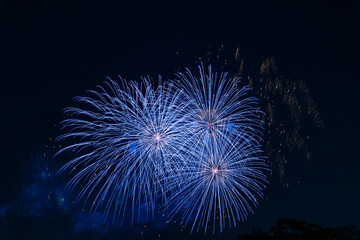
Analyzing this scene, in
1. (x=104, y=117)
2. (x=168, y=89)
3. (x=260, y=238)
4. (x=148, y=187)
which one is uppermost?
(x=168, y=89)

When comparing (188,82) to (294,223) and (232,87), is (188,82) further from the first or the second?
(294,223)

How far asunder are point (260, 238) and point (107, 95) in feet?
48.2

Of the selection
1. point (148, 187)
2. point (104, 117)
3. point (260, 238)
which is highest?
point (104, 117)

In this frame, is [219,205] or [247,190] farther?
[247,190]

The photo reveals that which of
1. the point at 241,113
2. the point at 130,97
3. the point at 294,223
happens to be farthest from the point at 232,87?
the point at 294,223

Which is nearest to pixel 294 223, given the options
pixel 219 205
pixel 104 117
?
pixel 219 205

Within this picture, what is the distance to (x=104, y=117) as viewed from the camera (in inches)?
1469

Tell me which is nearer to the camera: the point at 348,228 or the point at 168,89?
the point at 348,228

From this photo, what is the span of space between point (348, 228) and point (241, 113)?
10853mm

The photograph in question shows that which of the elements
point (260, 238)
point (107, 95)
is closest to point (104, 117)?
point (107, 95)

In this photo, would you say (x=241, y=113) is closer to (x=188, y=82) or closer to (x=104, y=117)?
(x=188, y=82)

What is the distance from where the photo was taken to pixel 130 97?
124 feet

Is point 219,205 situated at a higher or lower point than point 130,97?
lower

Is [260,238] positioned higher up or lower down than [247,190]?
lower down
